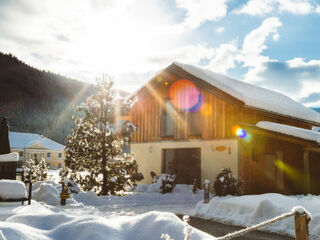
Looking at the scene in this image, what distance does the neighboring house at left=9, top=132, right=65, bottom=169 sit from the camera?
226ft

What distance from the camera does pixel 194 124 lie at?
66.3 feet

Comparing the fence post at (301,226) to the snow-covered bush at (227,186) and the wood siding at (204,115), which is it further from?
the wood siding at (204,115)

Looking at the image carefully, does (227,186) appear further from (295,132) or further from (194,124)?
(194,124)

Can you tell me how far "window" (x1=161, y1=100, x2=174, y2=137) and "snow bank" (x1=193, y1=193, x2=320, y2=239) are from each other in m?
9.77

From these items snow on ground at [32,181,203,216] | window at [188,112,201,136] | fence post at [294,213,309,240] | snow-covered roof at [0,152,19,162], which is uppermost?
window at [188,112,201,136]

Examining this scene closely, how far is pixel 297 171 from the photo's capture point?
68.0 feet

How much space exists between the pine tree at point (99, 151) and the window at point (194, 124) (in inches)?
160

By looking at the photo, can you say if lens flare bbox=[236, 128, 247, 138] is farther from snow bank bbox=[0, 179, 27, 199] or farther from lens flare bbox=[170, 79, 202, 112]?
snow bank bbox=[0, 179, 27, 199]

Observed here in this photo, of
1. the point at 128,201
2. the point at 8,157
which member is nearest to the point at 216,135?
the point at 128,201

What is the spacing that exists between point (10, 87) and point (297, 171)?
149 meters

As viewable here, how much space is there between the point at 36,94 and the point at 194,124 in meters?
134

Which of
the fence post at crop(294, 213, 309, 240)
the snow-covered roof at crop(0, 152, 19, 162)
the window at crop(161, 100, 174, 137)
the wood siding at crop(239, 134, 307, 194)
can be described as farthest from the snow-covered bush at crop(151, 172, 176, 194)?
the fence post at crop(294, 213, 309, 240)

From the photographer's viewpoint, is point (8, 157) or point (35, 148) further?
point (35, 148)

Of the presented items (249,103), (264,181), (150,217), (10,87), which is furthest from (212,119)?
(10,87)
